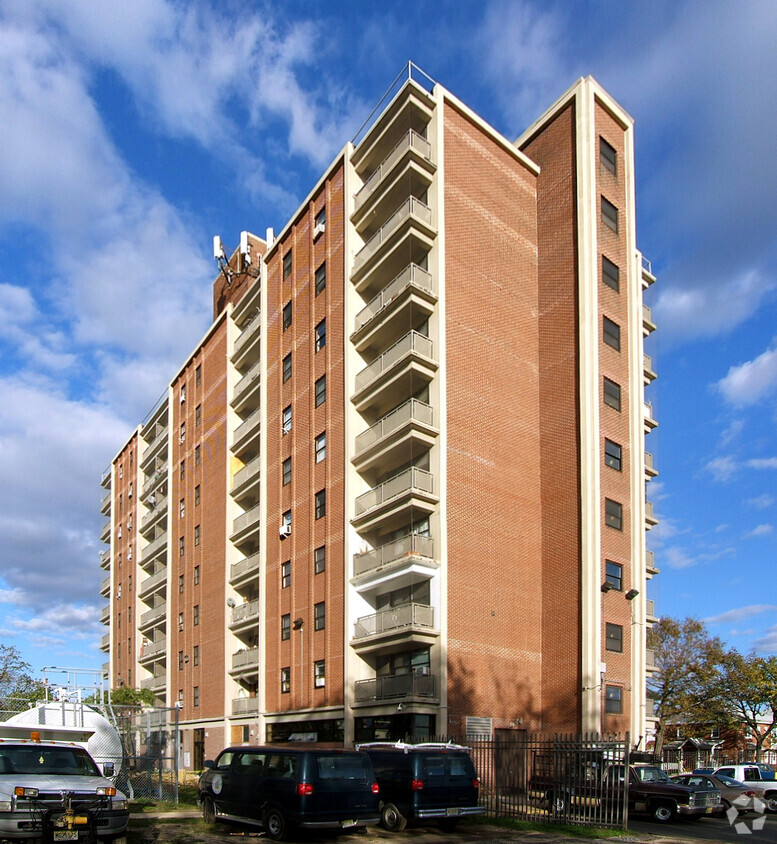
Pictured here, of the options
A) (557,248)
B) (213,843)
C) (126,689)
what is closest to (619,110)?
(557,248)

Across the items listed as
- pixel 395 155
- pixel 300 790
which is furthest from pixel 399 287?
pixel 300 790

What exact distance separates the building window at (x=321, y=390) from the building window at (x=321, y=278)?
4.61 m

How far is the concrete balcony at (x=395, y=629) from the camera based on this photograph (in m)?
33.2

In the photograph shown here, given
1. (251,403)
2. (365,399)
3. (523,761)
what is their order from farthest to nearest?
1. (251,403)
2. (365,399)
3. (523,761)

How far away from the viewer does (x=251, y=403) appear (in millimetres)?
53312

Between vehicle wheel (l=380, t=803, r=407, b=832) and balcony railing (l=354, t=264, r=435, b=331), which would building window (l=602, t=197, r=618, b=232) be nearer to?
balcony railing (l=354, t=264, r=435, b=331)

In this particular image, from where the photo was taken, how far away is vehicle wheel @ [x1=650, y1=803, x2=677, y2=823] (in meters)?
26.8

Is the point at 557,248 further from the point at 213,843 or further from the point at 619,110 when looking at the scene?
the point at 213,843

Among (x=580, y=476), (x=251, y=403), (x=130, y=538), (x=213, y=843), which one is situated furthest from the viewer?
(x=130, y=538)

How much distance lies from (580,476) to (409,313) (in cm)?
959

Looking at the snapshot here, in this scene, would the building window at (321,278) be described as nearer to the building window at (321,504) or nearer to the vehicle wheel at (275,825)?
the building window at (321,504)

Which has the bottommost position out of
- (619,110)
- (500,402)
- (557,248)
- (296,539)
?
(296,539)

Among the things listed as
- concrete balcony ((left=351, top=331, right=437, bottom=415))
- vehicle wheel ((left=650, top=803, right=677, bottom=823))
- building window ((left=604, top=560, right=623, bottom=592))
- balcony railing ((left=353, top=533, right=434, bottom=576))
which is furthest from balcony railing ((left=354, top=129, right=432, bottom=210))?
vehicle wheel ((left=650, top=803, right=677, bottom=823))

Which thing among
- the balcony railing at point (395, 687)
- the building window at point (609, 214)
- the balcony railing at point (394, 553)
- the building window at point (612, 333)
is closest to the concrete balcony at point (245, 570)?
the balcony railing at point (394, 553)
